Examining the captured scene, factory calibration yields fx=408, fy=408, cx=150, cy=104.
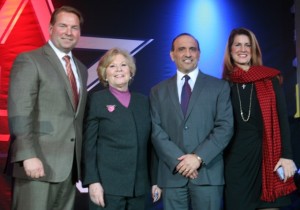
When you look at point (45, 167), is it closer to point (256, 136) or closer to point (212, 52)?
point (256, 136)

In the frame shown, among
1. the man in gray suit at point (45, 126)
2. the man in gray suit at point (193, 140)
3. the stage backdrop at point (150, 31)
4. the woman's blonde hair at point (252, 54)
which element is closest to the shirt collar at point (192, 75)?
the man in gray suit at point (193, 140)

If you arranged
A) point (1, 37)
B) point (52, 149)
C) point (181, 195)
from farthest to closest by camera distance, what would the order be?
point (1, 37)
point (181, 195)
point (52, 149)

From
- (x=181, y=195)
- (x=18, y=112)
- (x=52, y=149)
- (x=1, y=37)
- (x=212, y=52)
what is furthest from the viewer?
(x=212, y=52)

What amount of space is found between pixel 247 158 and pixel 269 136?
0.19 metres

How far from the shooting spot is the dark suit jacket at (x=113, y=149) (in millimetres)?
2312

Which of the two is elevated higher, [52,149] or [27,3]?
[27,3]

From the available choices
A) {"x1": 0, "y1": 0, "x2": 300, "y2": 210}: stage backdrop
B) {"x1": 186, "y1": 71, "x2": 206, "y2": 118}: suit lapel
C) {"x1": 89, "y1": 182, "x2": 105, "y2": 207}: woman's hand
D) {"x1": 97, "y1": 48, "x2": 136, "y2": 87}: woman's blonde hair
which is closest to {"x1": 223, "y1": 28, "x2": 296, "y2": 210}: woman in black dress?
{"x1": 186, "y1": 71, "x2": 206, "y2": 118}: suit lapel

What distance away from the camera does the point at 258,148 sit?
2527 millimetres

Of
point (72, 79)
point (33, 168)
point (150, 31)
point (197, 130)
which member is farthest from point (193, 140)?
point (150, 31)

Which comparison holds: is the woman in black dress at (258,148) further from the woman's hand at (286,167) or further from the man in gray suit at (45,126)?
the man in gray suit at (45,126)

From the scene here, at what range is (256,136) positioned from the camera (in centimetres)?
253

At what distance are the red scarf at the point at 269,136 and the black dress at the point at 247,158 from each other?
0.03 m

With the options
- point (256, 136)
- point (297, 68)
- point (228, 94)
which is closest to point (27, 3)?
point (228, 94)

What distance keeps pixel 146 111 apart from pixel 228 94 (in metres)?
0.52
